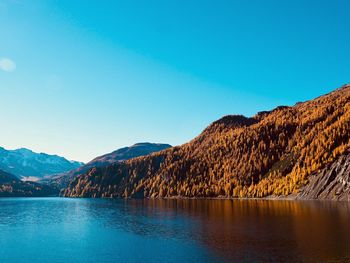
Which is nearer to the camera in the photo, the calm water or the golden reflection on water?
the golden reflection on water

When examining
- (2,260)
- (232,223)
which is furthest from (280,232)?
(2,260)

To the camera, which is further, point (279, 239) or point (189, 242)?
point (189, 242)

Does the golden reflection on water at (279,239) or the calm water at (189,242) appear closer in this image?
the golden reflection on water at (279,239)

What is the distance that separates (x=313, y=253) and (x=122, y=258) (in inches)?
1454

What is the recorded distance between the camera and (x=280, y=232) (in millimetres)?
90750

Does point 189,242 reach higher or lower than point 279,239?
lower

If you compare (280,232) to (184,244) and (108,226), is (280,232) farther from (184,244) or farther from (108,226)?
(108,226)

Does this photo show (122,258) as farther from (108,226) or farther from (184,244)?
(108,226)

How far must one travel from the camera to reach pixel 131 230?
10725cm

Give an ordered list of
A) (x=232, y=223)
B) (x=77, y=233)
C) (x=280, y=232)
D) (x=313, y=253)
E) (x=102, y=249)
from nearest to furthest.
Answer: (x=313, y=253) < (x=102, y=249) < (x=280, y=232) < (x=77, y=233) < (x=232, y=223)

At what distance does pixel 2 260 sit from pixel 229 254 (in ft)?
148

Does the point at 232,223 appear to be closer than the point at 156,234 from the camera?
No

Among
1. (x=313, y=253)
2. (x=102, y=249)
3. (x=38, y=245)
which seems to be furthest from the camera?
(x=38, y=245)

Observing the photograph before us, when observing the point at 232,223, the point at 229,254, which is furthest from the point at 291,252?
the point at 232,223
